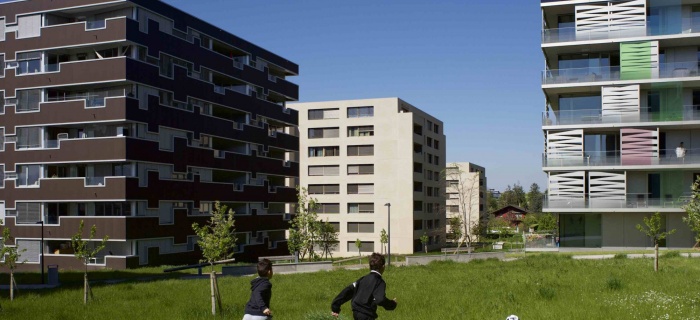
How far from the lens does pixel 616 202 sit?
49.2 metres

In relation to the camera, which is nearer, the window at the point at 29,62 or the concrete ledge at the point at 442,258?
the concrete ledge at the point at 442,258

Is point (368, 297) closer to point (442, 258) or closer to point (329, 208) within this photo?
point (442, 258)

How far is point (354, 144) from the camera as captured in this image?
3305 inches

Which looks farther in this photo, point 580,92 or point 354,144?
point 354,144

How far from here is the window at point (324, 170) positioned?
8494cm

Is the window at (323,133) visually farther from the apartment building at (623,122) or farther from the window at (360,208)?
the apartment building at (623,122)

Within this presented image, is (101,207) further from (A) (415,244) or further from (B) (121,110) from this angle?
(A) (415,244)

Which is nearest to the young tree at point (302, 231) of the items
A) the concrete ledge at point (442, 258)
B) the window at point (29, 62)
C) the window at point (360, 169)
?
the concrete ledge at point (442, 258)

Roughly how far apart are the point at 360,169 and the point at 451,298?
214 ft

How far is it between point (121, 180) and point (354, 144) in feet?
146

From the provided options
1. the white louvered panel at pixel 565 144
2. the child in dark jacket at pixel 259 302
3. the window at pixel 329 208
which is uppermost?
the white louvered panel at pixel 565 144

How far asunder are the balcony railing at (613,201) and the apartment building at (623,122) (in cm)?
7

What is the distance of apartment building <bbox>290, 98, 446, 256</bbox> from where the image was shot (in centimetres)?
8256

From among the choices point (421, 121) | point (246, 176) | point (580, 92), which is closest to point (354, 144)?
point (421, 121)
